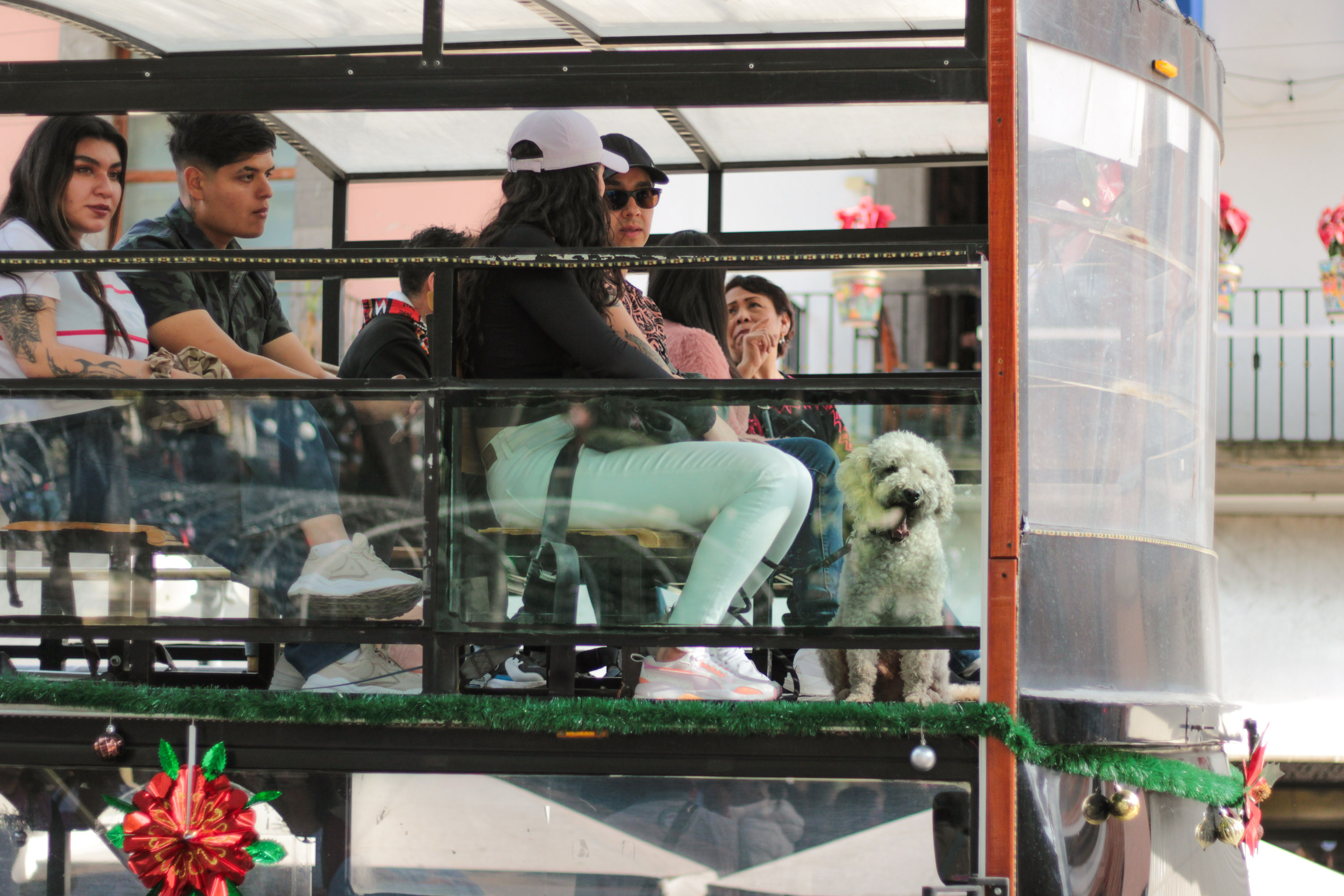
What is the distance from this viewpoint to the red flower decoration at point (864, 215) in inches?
120

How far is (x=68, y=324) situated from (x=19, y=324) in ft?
0.38

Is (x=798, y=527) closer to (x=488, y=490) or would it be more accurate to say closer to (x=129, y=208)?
(x=488, y=490)

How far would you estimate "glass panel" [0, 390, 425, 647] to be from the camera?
2.69 meters

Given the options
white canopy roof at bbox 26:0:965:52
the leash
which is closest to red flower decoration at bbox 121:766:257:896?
the leash

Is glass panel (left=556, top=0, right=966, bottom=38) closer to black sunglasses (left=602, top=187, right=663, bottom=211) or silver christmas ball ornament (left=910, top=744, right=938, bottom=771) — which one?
black sunglasses (left=602, top=187, right=663, bottom=211)

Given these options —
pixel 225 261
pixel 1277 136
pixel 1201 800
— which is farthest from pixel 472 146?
pixel 1277 136

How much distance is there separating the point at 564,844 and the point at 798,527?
83 cm

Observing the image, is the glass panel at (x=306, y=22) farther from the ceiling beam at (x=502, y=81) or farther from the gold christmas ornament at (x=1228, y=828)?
the gold christmas ornament at (x=1228, y=828)

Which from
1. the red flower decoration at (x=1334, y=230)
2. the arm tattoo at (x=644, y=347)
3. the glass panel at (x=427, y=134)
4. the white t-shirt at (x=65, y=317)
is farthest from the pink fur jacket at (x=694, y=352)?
the red flower decoration at (x=1334, y=230)

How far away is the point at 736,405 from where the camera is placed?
2.64 meters

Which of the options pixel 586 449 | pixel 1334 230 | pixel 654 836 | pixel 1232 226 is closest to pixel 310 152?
pixel 586 449

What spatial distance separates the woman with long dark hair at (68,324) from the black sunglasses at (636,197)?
3.43 feet

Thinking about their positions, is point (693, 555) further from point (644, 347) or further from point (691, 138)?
point (691, 138)

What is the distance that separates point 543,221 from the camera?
8.91ft
